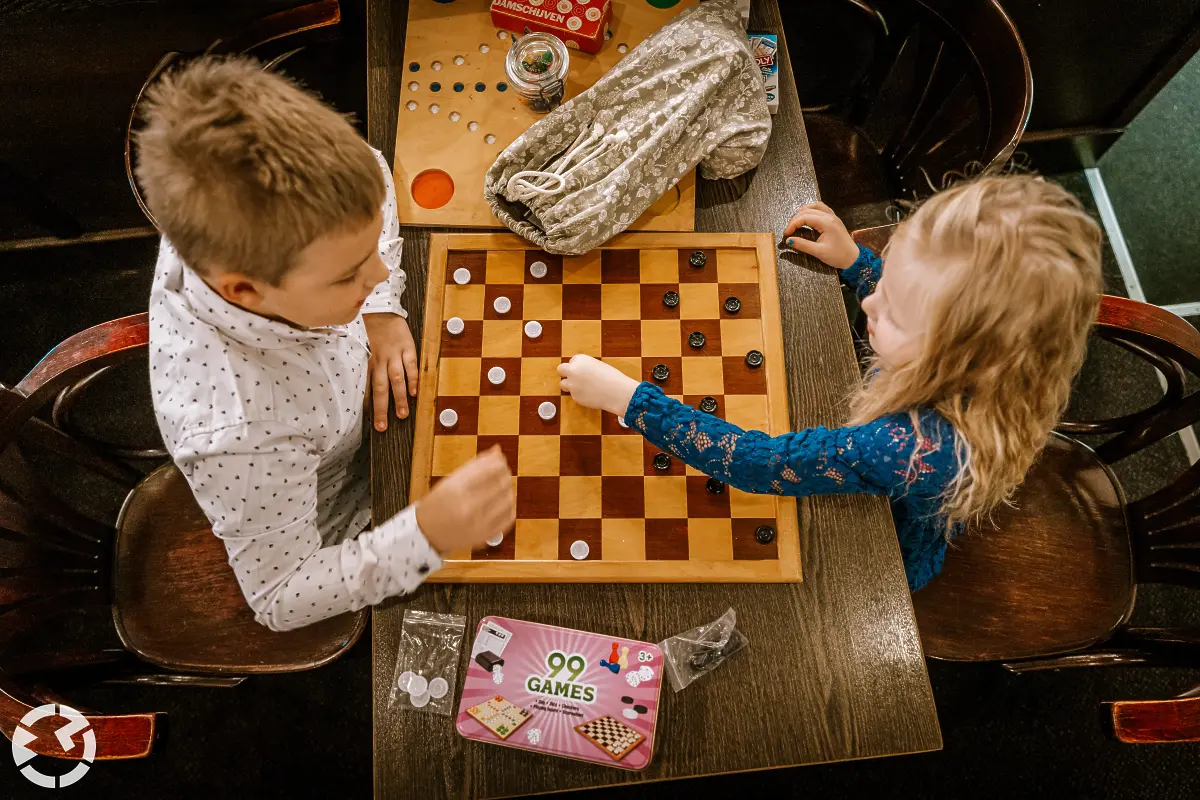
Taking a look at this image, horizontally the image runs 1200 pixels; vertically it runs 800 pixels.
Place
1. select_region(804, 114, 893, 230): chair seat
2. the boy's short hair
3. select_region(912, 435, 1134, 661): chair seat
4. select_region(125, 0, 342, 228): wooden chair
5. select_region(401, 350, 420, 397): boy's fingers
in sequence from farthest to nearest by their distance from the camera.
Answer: select_region(804, 114, 893, 230): chair seat → select_region(125, 0, 342, 228): wooden chair → select_region(912, 435, 1134, 661): chair seat → select_region(401, 350, 420, 397): boy's fingers → the boy's short hair

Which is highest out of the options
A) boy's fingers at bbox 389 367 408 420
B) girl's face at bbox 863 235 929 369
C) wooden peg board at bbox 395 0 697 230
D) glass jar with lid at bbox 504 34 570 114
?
girl's face at bbox 863 235 929 369

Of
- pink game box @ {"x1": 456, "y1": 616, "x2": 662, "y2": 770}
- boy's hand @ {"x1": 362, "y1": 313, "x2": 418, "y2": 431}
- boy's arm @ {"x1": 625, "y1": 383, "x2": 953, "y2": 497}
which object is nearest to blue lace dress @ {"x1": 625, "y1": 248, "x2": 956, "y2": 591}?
boy's arm @ {"x1": 625, "y1": 383, "x2": 953, "y2": 497}

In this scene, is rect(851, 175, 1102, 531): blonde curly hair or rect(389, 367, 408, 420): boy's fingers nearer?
rect(851, 175, 1102, 531): blonde curly hair

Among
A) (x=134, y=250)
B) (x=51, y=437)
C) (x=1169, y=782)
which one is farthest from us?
(x=134, y=250)

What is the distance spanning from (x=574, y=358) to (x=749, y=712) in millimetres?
776

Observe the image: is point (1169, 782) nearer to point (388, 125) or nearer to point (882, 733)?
point (882, 733)

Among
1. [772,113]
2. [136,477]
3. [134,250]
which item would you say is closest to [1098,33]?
[772,113]

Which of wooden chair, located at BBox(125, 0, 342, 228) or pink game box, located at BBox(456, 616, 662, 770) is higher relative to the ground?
wooden chair, located at BBox(125, 0, 342, 228)

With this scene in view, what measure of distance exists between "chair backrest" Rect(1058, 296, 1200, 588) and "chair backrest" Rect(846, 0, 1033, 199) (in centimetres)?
49

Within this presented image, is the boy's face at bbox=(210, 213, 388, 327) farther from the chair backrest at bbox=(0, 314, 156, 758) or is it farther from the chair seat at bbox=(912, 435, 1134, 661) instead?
the chair seat at bbox=(912, 435, 1134, 661)

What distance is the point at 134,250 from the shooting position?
3.08 meters

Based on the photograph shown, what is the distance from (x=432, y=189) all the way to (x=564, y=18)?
57cm

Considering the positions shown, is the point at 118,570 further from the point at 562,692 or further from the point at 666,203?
the point at 666,203

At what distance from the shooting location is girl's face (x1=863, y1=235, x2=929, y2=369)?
1373 millimetres
